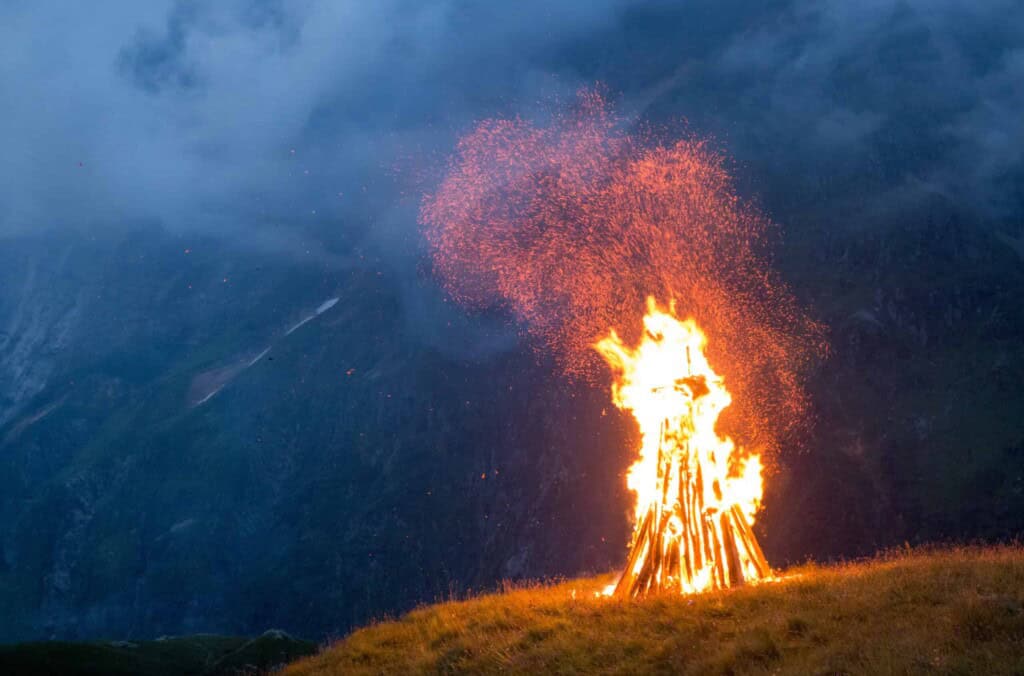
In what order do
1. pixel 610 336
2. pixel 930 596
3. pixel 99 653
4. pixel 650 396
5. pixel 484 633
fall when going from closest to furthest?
pixel 930 596 < pixel 484 633 < pixel 650 396 < pixel 610 336 < pixel 99 653

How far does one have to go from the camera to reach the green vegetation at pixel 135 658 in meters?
33.9

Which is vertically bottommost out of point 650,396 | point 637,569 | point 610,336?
point 637,569

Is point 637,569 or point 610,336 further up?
point 610,336

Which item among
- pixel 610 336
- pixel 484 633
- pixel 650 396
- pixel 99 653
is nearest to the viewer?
pixel 484 633

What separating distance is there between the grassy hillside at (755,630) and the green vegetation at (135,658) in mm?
12461

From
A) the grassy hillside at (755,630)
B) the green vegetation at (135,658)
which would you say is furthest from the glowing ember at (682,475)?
the green vegetation at (135,658)

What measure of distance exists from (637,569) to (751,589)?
3.67m

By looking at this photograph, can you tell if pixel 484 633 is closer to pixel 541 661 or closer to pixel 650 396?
pixel 541 661

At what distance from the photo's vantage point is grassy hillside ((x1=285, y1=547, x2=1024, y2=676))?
44.4 feet

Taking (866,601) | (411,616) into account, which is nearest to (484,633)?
(411,616)

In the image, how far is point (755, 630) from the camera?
16.0 m

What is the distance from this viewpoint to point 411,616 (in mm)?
23250

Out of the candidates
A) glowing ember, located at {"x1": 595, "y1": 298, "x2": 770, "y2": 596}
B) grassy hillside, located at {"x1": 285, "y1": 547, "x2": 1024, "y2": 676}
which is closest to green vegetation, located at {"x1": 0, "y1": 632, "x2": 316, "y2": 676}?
grassy hillside, located at {"x1": 285, "y1": 547, "x2": 1024, "y2": 676}

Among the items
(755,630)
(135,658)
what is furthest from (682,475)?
(135,658)
